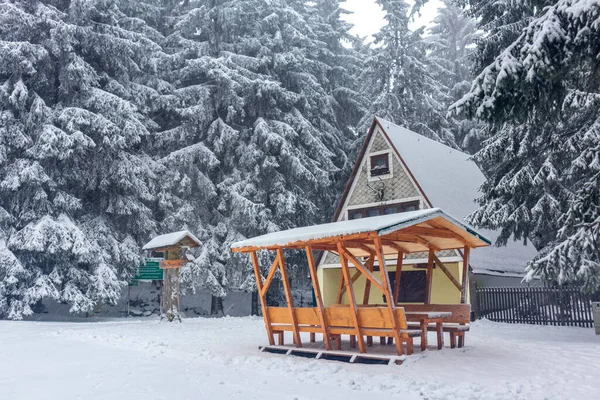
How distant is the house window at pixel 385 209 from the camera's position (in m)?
22.2

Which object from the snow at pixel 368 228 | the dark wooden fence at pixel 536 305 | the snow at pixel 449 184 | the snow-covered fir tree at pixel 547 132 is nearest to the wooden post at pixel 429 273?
the snow at pixel 368 228

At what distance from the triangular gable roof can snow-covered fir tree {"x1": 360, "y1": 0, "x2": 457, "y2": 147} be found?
8.02 meters

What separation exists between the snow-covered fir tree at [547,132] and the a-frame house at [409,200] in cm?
264

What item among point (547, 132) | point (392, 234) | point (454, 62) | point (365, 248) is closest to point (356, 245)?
point (365, 248)

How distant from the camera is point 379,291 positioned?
77.6 feet

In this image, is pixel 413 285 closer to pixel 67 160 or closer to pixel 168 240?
pixel 168 240

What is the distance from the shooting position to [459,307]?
12.0 metres

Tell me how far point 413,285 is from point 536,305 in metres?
5.25

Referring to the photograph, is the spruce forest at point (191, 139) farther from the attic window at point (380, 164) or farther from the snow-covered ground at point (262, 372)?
the attic window at point (380, 164)

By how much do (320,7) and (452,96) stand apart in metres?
12.4

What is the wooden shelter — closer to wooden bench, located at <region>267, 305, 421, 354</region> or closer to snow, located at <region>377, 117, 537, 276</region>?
wooden bench, located at <region>267, 305, 421, 354</region>

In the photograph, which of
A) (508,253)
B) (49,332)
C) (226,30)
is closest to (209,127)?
(226,30)

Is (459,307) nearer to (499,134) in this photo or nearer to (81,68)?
(499,134)

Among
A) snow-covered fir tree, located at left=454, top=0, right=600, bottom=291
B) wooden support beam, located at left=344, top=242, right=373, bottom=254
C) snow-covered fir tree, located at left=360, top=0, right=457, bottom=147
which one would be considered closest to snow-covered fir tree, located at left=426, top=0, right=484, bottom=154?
snow-covered fir tree, located at left=360, top=0, right=457, bottom=147
